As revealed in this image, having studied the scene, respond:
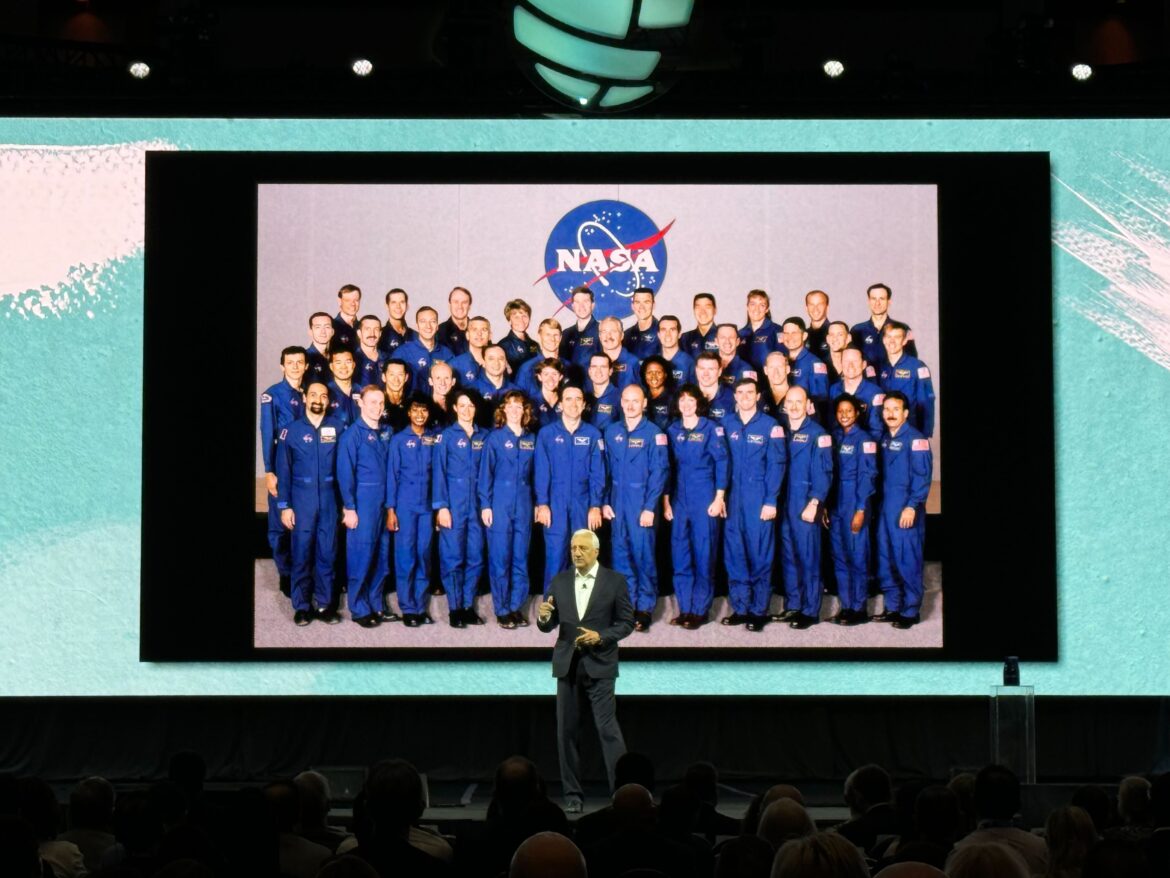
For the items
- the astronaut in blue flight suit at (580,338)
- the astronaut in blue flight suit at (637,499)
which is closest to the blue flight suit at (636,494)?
the astronaut in blue flight suit at (637,499)

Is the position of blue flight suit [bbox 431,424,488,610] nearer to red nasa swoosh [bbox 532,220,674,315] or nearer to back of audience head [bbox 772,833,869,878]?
red nasa swoosh [bbox 532,220,674,315]

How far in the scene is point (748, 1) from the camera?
30.2 ft

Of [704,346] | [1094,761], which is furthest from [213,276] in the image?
[1094,761]

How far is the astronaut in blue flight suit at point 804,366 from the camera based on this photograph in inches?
Result: 371

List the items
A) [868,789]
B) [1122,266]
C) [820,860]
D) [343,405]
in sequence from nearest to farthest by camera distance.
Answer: [820,860] < [868,789] < [343,405] < [1122,266]

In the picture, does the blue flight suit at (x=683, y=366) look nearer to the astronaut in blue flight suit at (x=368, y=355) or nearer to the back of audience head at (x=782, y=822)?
the astronaut in blue flight suit at (x=368, y=355)

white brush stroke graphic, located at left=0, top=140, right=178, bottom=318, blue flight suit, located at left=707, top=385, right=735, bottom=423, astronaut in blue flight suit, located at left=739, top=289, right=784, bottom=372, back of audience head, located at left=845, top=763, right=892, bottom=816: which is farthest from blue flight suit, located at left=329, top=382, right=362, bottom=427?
back of audience head, located at left=845, top=763, right=892, bottom=816

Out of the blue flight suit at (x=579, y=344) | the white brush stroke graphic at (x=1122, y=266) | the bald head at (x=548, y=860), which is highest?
the white brush stroke graphic at (x=1122, y=266)

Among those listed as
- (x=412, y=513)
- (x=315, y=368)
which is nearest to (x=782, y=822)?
(x=412, y=513)

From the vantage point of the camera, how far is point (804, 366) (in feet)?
30.9

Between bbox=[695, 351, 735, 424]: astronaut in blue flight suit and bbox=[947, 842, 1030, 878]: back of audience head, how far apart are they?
645 centimetres

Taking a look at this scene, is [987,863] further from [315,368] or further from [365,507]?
[315,368]

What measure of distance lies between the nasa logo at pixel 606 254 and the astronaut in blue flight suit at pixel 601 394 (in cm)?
27

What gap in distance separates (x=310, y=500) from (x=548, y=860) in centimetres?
646
